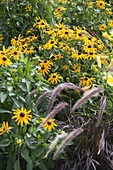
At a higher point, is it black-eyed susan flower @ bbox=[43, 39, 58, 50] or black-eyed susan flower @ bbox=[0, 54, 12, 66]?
black-eyed susan flower @ bbox=[43, 39, 58, 50]

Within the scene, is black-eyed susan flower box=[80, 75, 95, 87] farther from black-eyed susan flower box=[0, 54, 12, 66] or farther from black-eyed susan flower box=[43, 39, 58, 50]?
black-eyed susan flower box=[0, 54, 12, 66]

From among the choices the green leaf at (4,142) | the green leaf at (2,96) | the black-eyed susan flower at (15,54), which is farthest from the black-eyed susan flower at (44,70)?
the green leaf at (4,142)

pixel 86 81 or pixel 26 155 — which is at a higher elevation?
pixel 86 81

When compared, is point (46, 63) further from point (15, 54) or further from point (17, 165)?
point (17, 165)

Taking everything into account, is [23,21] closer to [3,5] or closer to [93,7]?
[3,5]

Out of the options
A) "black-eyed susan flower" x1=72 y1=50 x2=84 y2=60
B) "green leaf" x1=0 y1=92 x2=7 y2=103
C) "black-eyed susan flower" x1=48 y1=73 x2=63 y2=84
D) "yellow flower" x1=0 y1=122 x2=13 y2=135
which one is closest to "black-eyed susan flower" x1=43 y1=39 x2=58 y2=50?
"black-eyed susan flower" x1=72 y1=50 x2=84 y2=60

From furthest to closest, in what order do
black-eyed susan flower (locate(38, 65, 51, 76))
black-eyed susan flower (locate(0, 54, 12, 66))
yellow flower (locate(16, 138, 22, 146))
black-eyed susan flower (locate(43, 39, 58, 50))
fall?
black-eyed susan flower (locate(43, 39, 58, 50)) → black-eyed susan flower (locate(38, 65, 51, 76)) → black-eyed susan flower (locate(0, 54, 12, 66)) → yellow flower (locate(16, 138, 22, 146))

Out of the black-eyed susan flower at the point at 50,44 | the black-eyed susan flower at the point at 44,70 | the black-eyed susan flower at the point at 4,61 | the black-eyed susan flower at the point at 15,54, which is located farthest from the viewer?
the black-eyed susan flower at the point at 50,44

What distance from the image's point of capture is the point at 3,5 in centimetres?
314

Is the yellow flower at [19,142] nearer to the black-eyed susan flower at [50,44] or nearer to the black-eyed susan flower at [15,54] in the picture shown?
the black-eyed susan flower at [15,54]

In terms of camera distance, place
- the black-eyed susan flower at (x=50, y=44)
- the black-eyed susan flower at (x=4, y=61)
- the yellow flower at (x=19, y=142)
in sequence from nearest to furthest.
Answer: the yellow flower at (x=19, y=142), the black-eyed susan flower at (x=4, y=61), the black-eyed susan flower at (x=50, y=44)

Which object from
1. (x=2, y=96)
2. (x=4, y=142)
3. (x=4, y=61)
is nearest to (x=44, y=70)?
(x=4, y=61)

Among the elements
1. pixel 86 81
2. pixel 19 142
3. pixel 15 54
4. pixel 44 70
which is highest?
pixel 15 54

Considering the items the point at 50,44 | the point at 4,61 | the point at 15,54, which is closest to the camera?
the point at 4,61
